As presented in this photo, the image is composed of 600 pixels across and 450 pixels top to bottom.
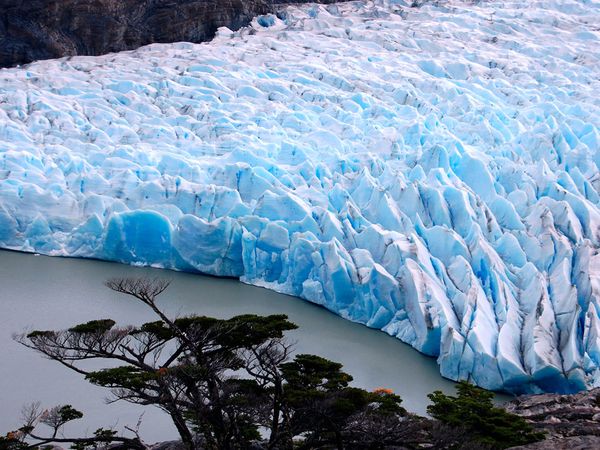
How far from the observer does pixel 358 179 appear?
1190 centimetres

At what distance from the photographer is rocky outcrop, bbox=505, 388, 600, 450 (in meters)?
6.08

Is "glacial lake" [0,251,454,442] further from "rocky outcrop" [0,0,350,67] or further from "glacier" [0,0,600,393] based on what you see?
"rocky outcrop" [0,0,350,67]

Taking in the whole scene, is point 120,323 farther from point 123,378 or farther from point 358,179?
point 123,378

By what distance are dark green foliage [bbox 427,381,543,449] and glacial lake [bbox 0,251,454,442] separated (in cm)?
218

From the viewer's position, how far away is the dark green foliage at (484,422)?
5.42 meters

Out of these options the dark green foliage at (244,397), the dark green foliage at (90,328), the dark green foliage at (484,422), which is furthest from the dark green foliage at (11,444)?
the dark green foliage at (484,422)

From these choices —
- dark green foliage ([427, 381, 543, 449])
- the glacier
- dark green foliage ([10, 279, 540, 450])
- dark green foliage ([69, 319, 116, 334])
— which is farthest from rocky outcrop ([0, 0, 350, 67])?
dark green foliage ([427, 381, 543, 449])

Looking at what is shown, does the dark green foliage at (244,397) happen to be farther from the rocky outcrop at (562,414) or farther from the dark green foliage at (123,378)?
the rocky outcrop at (562,414)

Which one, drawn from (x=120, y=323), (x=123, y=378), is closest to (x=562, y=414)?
(x=123, y=378)

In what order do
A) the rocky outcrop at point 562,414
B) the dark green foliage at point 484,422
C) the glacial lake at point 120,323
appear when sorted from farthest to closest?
the glacial lake at point 120,323, the rocky outcrop at point 562,414, the dark green foliage at point 484,422

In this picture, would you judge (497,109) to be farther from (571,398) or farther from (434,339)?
(571,398)

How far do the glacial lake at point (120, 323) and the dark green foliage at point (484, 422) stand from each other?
218cm

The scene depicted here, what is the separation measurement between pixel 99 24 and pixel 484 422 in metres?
15.2

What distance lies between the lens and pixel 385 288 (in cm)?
1008
